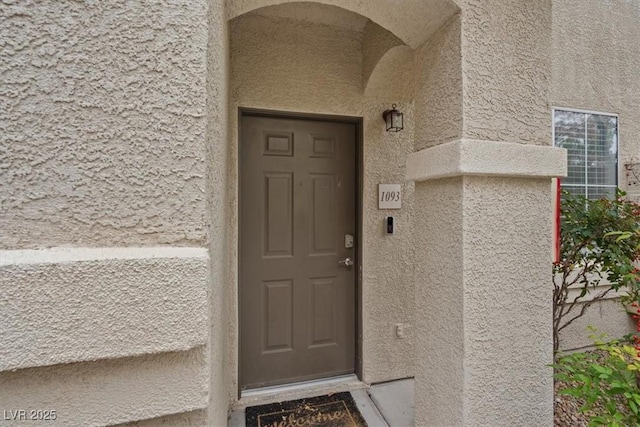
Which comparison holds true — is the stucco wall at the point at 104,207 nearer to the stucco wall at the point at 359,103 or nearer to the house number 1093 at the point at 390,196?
the stucco wall at the point at 359,103

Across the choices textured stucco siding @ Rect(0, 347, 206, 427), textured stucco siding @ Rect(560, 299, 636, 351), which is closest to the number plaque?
textured stucco siding @ Rect(0, 347, 206, 427)

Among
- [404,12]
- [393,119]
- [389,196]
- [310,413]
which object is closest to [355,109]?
[393,119]

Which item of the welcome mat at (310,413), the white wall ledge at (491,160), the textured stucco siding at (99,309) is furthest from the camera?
the welcome mat at (310,413)

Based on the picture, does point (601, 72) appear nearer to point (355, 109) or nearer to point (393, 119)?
point (393, 119)

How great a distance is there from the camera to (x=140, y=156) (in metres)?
1.10

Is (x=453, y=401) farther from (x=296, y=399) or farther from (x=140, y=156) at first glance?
(x=140, y=156)

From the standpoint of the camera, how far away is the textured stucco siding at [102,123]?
1004mm

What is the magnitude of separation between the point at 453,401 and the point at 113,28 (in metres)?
2.72

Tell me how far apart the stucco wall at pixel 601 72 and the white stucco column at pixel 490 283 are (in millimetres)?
2724

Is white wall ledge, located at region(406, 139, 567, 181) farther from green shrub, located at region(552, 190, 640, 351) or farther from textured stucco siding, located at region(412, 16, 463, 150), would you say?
green shrub, located at region(552, 190, 640, 351)

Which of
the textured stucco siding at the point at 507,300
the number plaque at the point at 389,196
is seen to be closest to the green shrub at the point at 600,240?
the textured stucco siding at the point at 507,300

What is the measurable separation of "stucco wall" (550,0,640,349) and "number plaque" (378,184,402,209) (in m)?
2.68

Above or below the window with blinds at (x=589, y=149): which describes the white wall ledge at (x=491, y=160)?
below

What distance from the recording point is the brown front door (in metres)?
3.22
